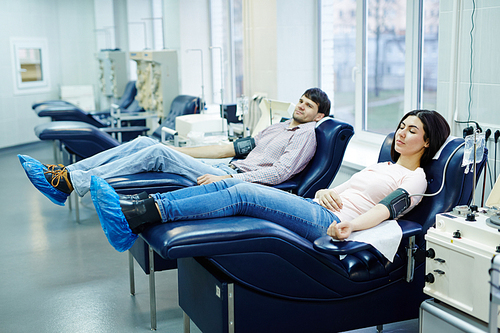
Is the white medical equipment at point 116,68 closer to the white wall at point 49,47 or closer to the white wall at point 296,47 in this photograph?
the white wall at point 49,47

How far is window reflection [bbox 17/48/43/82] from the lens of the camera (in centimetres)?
804

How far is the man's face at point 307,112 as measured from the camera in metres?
3.16

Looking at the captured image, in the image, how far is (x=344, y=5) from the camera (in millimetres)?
4262

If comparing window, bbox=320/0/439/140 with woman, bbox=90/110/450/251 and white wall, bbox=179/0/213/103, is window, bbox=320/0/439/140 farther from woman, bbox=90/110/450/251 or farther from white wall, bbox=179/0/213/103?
white wall, bbox=179/0/213/103

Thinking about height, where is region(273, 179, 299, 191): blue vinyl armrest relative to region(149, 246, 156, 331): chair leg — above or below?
above

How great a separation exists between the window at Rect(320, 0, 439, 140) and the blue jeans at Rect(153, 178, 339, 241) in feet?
5.77

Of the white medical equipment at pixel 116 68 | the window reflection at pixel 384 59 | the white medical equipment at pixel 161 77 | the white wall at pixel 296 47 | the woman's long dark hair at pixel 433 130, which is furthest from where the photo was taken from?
the white medical equipment at pixel 116 68

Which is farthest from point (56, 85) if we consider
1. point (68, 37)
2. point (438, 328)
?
point (438, 328)

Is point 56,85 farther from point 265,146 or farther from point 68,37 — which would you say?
point 265,146

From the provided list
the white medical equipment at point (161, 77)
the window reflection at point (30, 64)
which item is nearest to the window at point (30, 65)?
the window reflection at point (30, 64)

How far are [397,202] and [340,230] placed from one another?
321mm

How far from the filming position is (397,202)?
205 centimetres

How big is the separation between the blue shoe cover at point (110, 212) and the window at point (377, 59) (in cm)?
237

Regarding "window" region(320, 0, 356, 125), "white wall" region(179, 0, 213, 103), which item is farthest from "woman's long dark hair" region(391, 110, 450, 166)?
"white wall" region(179, 0, 213, 103)
